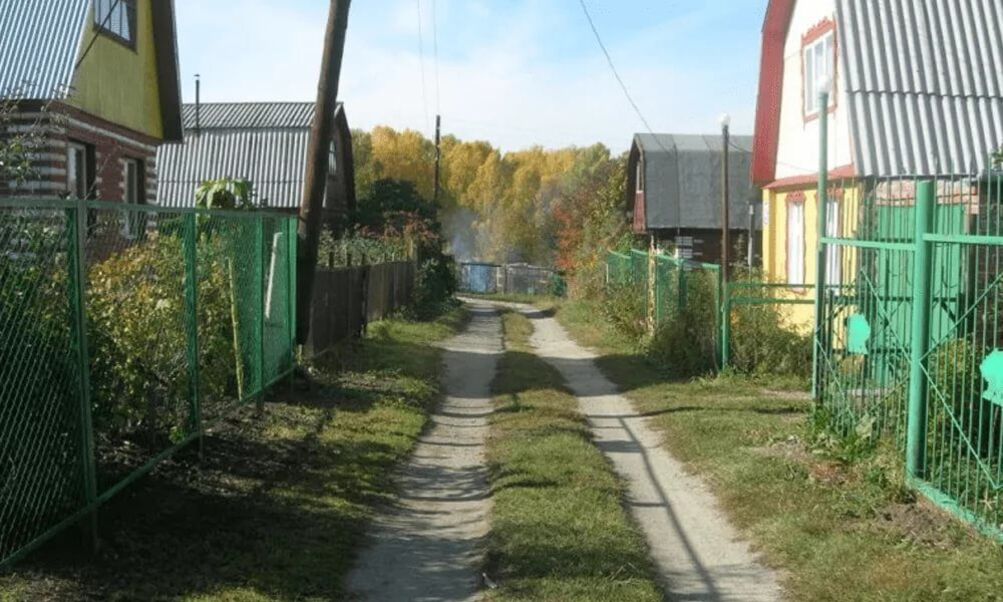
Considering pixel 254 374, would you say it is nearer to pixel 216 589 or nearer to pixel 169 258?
pixel 169 258

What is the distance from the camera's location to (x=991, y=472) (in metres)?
7.14

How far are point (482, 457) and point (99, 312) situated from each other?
4209 millimetres

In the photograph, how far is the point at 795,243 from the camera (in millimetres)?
19672

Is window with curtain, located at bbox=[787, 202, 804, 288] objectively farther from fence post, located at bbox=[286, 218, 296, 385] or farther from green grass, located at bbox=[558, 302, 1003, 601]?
fence post, located at bbox=[286, 218, 296, 385]

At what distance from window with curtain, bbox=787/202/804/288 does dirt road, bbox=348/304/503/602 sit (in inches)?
295

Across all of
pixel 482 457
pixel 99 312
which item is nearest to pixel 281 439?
pixel 482 457

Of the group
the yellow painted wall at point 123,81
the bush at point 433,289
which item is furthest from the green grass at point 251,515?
the bush at point 433,289

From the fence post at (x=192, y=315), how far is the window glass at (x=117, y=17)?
9.43 meters

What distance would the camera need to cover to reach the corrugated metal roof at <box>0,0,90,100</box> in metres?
15.8

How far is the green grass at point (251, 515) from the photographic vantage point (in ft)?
20.7

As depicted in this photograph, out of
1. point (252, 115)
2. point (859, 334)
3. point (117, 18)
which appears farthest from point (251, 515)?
point (252, 115)

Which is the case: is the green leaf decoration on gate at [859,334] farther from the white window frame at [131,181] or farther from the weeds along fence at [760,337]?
the white window frame at [131,181]

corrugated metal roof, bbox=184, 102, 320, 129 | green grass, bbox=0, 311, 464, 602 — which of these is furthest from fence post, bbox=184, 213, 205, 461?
corrugated metal roof, bbox=184, 102, 320, 129

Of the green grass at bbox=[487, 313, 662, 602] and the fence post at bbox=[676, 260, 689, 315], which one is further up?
the fence post at bbox=[676, 260, 689, 315]
